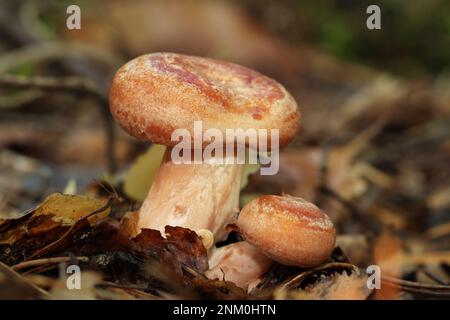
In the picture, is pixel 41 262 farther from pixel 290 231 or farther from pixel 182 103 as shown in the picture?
pixel 290 231

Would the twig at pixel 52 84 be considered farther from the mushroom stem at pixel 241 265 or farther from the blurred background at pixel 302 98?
the mushroom stem at pixel 241 265

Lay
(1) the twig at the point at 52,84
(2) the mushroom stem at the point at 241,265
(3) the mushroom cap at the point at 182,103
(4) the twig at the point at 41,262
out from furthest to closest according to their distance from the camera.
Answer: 1. (1) the twig at the point at 52,84
2. (2) the mushroom stem at the point at 241,265
3. (3) the mushroom cap at the point at 182,103
4. (4) the twig at the point at 41,262

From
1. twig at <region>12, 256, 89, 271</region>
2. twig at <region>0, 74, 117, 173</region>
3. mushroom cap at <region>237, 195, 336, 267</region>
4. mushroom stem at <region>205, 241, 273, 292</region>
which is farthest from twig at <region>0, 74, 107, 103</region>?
mushroom cap at <region>237, 195, 336, 267</region>

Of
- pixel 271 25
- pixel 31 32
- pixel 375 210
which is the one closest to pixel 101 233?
pixel 375 210

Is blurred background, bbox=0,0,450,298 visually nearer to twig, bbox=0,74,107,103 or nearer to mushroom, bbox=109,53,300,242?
twig, bbox=0,74,107,103

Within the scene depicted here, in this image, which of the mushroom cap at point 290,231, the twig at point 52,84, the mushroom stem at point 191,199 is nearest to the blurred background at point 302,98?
the twig at point 52,84

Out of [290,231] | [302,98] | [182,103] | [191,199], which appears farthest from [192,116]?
[302,98]
